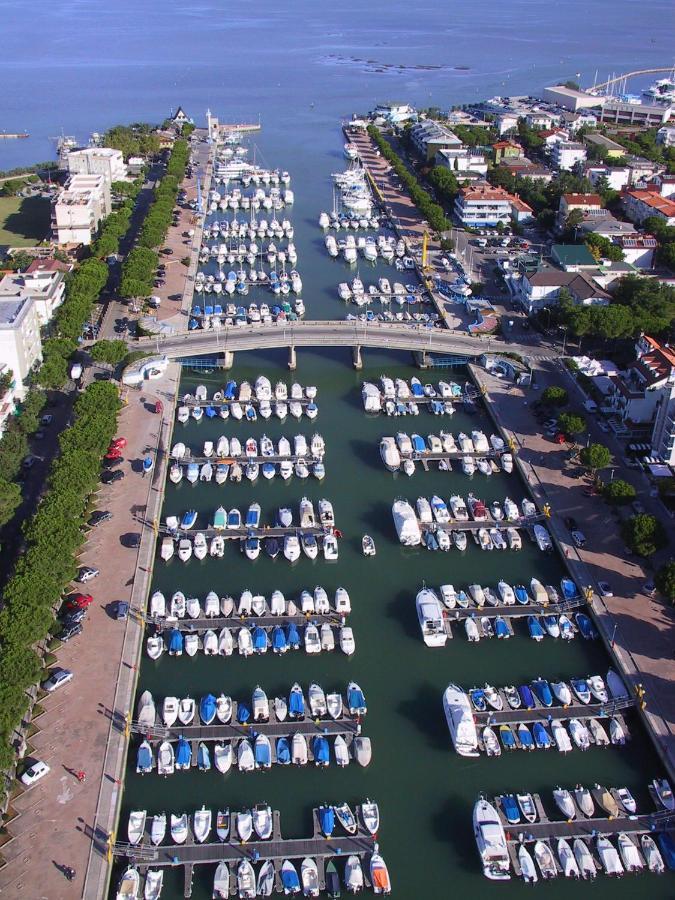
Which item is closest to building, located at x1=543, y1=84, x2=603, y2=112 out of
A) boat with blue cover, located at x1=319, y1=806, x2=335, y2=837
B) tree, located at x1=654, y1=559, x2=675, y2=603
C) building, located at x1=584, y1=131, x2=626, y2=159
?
building, located at x1=584, y1=131, x2=626, y2=159

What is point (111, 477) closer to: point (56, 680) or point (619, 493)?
point (56, 680)

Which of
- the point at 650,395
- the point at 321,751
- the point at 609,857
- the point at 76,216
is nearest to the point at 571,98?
the point at 76,216

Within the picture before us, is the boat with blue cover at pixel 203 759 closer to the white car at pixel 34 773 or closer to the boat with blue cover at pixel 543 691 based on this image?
the white car at pixel 34 773

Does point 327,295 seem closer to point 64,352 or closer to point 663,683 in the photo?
point 64,352

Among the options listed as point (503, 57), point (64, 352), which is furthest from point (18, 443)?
point (503, 57)

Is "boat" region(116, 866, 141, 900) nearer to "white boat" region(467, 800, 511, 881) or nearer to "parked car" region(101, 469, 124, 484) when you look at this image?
"white boat" region(467, 800, 511, 881)
